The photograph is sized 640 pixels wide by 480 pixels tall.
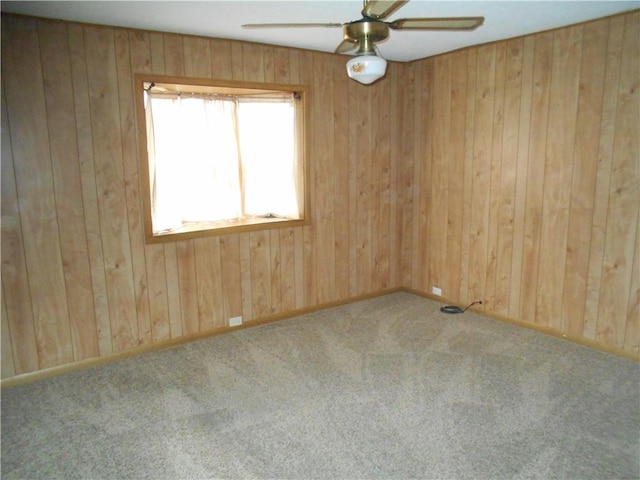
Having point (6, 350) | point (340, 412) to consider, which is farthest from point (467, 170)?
point (6, 350)

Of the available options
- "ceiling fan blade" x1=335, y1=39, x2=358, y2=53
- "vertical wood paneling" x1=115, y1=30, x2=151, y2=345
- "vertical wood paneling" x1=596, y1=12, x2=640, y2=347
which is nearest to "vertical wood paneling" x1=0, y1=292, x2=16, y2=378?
"vertical wood paneling" x1=115, y1=30, x2=151, y2=345

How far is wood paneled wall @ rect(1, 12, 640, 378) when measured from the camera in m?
3.03

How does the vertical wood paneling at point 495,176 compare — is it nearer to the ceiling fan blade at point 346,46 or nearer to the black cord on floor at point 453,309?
the black cord on floor at point 453,309

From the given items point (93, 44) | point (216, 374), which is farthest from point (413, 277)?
point (93, 44)

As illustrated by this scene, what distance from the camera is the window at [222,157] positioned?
12.3ft

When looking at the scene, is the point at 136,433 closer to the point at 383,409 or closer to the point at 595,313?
the point at 383,409

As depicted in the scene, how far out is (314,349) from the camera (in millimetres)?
3539

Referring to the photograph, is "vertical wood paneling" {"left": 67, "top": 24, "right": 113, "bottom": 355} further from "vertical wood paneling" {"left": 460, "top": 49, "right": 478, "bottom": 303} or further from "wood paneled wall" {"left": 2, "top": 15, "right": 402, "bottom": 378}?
"vertical wood paneling" {"left": 460, "top": 49, "right": 478, "bottom": 303}

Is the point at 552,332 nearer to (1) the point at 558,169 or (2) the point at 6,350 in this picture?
(1) the point at 558,169

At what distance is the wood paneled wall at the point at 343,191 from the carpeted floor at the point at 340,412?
14.2 inches

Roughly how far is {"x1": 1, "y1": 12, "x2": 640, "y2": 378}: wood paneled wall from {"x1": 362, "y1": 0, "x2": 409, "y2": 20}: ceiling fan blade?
1873 millimetres

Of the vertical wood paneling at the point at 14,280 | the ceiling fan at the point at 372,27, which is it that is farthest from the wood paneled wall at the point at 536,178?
the vertical wood paneling at the point at 14,280

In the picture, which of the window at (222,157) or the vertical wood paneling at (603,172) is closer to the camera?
the vertical wood paneling at (603,172)

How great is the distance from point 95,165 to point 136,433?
176 centimetres
